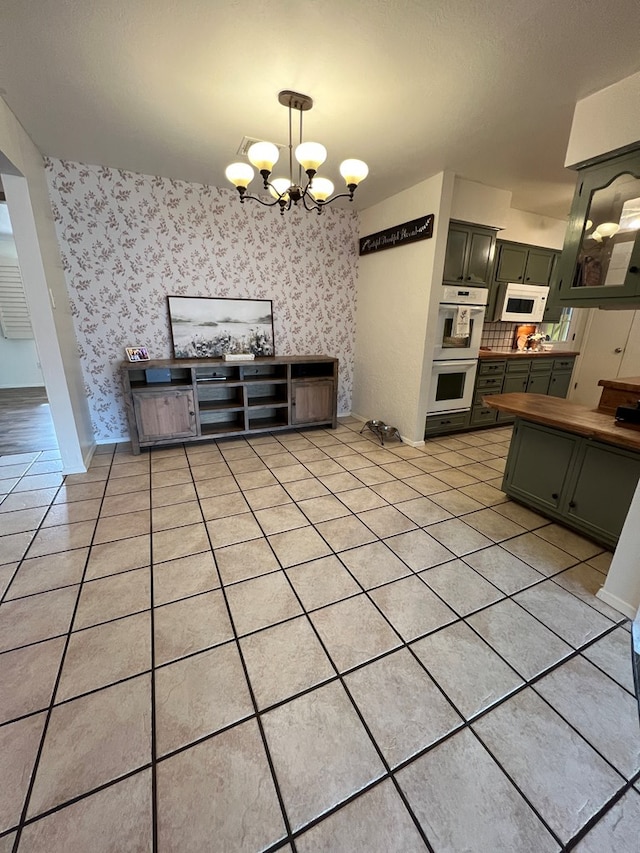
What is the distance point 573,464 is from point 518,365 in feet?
7.92

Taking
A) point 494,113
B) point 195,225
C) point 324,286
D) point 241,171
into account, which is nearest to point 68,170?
point 195,225

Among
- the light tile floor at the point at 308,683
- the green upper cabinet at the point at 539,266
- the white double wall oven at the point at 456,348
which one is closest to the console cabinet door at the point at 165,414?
the light tile floor at the point at 308,683

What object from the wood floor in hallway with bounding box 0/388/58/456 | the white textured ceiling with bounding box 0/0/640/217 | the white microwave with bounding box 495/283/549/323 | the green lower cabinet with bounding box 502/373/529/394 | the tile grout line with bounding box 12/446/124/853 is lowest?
the tile grout line with bounding box 12/446/124/853

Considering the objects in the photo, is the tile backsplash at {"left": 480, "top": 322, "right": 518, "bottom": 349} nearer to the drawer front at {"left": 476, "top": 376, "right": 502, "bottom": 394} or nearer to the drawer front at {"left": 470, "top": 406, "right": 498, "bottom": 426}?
the drawer front at {"left": 476, "top": 376, "right": 502, "bottom": 394}

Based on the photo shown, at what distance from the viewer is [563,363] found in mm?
4641

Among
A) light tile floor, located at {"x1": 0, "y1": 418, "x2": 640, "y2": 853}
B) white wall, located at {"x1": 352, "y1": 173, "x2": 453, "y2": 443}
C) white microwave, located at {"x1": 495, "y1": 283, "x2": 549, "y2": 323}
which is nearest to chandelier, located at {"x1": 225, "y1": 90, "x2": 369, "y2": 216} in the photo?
white wall, located at {"x1": 352, "y1": 173, "x2": 453, "y2": 443}

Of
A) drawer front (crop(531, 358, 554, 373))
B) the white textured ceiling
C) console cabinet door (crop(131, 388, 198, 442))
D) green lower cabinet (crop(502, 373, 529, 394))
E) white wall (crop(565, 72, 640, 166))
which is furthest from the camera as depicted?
drawer front (crop(531, 358, 554, 373))

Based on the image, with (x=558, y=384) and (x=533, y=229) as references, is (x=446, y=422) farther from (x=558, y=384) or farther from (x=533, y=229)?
(x=533, y=229)

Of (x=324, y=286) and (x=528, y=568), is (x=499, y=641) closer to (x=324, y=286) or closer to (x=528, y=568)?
(x=528, y=568)

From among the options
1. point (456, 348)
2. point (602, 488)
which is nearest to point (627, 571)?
point (602, 488)

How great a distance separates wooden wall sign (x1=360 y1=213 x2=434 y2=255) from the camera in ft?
10.7

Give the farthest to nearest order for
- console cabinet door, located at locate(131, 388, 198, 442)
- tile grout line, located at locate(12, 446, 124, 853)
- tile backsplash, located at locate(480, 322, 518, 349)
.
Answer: tile backsplash, located at locate(480, 322, 518, 349) → console cabinet door, located at locate(131, 388, 198, 442) → tile grout line, located at locate(12, 446, 124, 853)

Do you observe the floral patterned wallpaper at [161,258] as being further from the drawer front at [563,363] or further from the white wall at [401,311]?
the drawer front at [563,363]

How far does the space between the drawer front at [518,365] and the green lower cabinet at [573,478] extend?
199 centimetres
